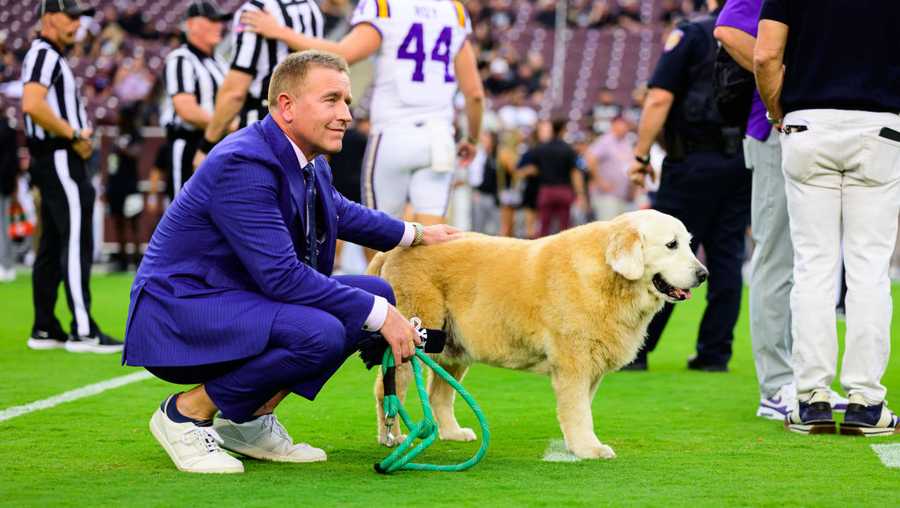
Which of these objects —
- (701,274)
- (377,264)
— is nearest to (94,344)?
(377,264)

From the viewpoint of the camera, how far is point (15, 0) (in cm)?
1180

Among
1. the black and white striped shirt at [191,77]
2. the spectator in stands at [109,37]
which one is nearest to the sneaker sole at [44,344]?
the black and white striped shirt at [191,77]

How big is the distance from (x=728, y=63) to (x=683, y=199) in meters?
1.54

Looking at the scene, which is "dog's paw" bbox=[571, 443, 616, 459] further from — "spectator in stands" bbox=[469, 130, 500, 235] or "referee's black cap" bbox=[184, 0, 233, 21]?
"spectator in stands" bbox=[469, 130, 500, 235]

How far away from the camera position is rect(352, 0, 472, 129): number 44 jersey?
7246 millimetres

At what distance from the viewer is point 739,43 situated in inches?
232

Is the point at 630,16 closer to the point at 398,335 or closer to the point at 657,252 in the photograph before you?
the point at 657,252

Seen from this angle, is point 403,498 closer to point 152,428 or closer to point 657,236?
point 152,428

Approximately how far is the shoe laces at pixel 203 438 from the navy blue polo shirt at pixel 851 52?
2.75 metres

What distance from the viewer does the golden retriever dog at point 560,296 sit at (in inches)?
195

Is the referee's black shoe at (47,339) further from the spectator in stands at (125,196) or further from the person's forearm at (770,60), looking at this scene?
the spectator in stands at (125,196)

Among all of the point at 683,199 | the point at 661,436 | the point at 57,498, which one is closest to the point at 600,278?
the point at 661,436

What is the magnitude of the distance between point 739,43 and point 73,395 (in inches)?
144

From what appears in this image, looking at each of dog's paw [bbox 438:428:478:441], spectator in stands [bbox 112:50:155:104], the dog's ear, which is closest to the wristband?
dog's paw [bbox 438:428:478:441]
